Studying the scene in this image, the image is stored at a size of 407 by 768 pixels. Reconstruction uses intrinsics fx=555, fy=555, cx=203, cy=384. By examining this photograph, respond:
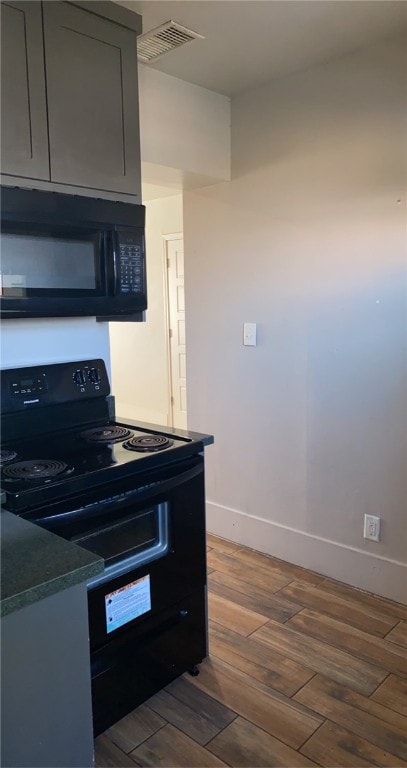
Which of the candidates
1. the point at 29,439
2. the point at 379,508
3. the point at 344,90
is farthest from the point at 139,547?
the point at 344,90

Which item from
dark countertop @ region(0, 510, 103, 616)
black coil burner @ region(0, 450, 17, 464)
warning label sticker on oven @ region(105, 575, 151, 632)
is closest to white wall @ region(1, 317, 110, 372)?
black coil burner @ region(0, 450, 17, 464)

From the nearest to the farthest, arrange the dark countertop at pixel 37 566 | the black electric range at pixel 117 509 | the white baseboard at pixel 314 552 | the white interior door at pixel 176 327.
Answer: the dark countertop at pixel 37 566 → the black electric range at pixel 117 509 → the white baseboard at pixel 314 552 → the white interior door at pixel 176 327

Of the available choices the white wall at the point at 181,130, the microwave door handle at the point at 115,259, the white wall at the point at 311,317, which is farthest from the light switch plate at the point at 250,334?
the microwave door handle at the point at 115,259

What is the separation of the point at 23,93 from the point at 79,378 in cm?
96

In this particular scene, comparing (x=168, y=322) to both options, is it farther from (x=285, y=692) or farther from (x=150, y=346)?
(x=285, y=692)

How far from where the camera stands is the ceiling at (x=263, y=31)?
77.0 inches

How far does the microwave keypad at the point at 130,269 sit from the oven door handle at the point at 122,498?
0.67m

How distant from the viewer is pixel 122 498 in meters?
1.67

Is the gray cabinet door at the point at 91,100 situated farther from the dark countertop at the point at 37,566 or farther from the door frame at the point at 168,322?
the door frame at the point at 168,322

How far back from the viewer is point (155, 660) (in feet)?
6.15

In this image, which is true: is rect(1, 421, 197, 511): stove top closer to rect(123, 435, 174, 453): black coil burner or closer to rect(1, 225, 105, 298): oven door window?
rect(123, 435, 174, 453): black coil burner

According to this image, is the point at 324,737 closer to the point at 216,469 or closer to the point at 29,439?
the point at 29,439

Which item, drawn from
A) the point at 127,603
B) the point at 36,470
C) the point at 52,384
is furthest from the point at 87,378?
the point at 127,603

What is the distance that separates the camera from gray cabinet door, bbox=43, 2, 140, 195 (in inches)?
69.9
